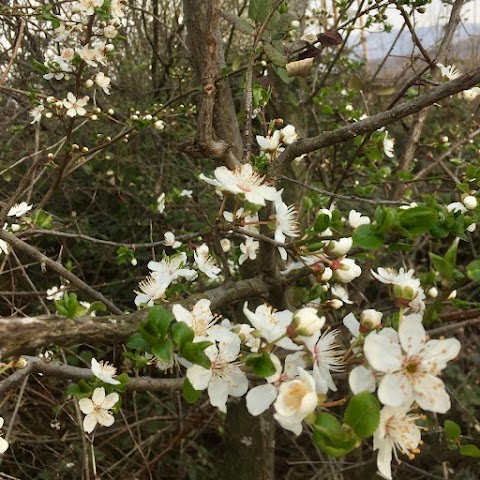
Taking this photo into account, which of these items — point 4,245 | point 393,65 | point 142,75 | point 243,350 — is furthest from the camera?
point 393,65

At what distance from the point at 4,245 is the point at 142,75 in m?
2.23

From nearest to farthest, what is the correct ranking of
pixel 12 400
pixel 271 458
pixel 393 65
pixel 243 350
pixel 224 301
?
pixel 243 350 < pixel 224 301 < pixel 271 458 < pixel 12 400 < pixel 393 65

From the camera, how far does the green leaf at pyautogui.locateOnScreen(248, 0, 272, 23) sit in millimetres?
1237

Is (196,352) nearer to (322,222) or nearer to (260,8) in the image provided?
(322,222)

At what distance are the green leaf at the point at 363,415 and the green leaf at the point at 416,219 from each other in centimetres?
25

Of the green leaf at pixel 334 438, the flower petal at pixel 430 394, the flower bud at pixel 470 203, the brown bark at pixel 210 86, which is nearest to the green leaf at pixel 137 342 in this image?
the green leaf at pixel 334 438

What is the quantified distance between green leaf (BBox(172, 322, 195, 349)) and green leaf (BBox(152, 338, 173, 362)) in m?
0.01

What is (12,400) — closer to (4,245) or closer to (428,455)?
(4,245)

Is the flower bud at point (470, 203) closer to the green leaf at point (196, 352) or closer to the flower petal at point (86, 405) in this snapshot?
the green leaf at point (196, 352)

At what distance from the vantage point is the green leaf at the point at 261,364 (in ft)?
2.31

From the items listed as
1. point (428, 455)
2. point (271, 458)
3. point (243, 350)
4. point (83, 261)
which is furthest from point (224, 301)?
point (83, 261)

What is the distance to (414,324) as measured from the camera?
70 cm

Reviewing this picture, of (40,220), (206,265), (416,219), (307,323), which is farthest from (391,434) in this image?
(40,220)

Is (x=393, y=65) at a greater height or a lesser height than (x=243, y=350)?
greater
